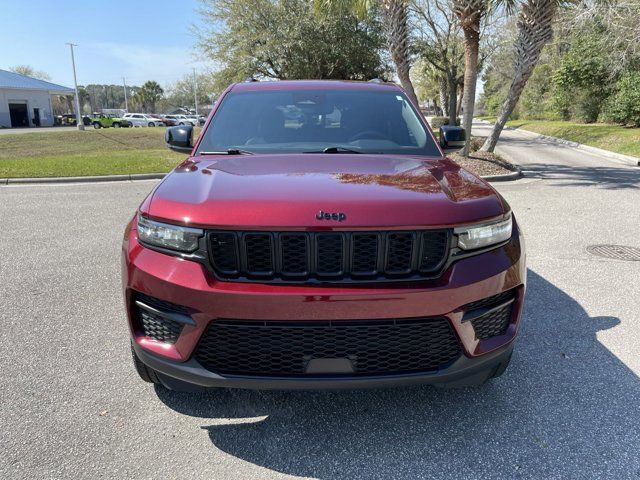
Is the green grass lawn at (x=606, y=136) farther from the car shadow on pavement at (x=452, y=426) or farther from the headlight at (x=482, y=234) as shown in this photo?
the headlight at (x=482, y=234)

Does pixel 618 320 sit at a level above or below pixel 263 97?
below

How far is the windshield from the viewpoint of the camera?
330cm

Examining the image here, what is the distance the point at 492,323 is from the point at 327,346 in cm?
81

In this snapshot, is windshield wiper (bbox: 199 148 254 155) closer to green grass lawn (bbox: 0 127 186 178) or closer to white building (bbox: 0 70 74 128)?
green grass lawn (bbox: 0 127 186 178)

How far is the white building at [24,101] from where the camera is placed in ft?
168

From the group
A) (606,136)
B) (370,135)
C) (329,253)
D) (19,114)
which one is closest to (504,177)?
(370,135)

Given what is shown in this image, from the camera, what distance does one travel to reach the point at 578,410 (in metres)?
2.67

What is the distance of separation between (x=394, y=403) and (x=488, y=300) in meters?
0.91

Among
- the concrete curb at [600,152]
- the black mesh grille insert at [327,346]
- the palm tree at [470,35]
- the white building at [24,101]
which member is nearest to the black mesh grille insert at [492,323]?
the black mesh grille insert at [327,346]

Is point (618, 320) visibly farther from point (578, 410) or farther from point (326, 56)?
point (326, 56)

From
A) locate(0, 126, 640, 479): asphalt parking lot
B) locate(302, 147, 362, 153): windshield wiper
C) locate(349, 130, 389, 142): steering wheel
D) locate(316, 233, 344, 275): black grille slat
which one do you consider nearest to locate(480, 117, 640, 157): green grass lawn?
locate(0, 126, 640, 479): asphalt parking lot

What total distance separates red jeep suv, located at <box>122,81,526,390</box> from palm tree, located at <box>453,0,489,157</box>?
10.0m

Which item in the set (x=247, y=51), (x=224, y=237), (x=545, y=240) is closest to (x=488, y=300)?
(x=224, y=237)

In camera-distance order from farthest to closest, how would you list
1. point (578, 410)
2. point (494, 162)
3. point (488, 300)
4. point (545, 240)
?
1. point (494, 162)
2. point (545, 240)
3. point (578, 410)
4. point (488, 300)
